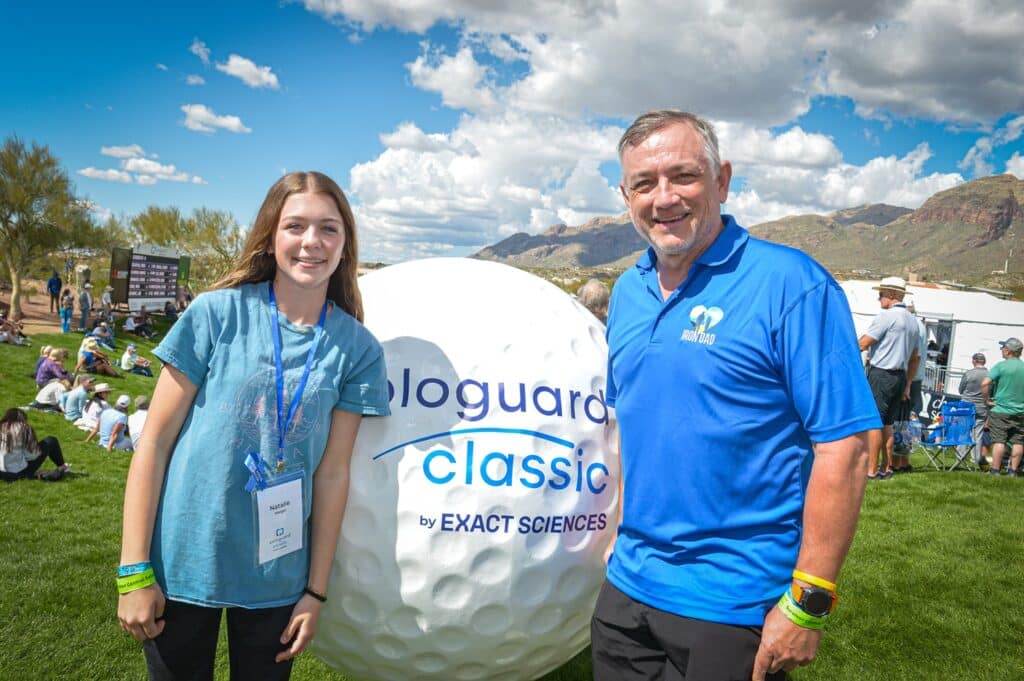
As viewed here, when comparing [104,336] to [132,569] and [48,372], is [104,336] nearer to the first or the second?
[48,372]

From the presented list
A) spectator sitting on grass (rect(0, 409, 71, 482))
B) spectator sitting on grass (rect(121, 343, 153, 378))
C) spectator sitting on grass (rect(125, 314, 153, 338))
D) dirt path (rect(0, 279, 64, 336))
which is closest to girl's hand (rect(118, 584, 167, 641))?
spectator sitting on grass (rect(0, 409, 71, 482))

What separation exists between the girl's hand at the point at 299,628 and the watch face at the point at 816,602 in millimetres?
1870

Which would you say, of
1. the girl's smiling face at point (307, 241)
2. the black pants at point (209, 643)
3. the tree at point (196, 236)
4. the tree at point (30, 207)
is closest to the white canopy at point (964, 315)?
the girl's smiling face at point (307, 241)

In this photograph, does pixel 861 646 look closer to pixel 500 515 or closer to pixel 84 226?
pixel 500 515

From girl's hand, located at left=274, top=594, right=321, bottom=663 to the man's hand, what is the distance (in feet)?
5.63

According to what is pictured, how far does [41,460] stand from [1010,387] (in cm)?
1509

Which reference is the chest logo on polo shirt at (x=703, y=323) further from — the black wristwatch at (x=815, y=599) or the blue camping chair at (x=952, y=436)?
the blue camping chair at (x=952, y=436)

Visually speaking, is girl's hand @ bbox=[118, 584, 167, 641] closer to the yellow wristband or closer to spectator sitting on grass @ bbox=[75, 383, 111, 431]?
the yellow wristband

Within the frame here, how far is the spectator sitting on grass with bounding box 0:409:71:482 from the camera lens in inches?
360

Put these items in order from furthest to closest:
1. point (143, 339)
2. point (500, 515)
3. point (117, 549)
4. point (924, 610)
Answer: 1. point (143, 339)
2. point (117, 549)
3. point (924, 610)
4. point (500, 515)

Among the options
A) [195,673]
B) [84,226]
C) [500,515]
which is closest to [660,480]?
[500,515]

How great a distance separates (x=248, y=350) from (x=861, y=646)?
4.89 m

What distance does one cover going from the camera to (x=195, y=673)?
266cm

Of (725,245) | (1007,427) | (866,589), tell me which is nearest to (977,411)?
(1007,427)
